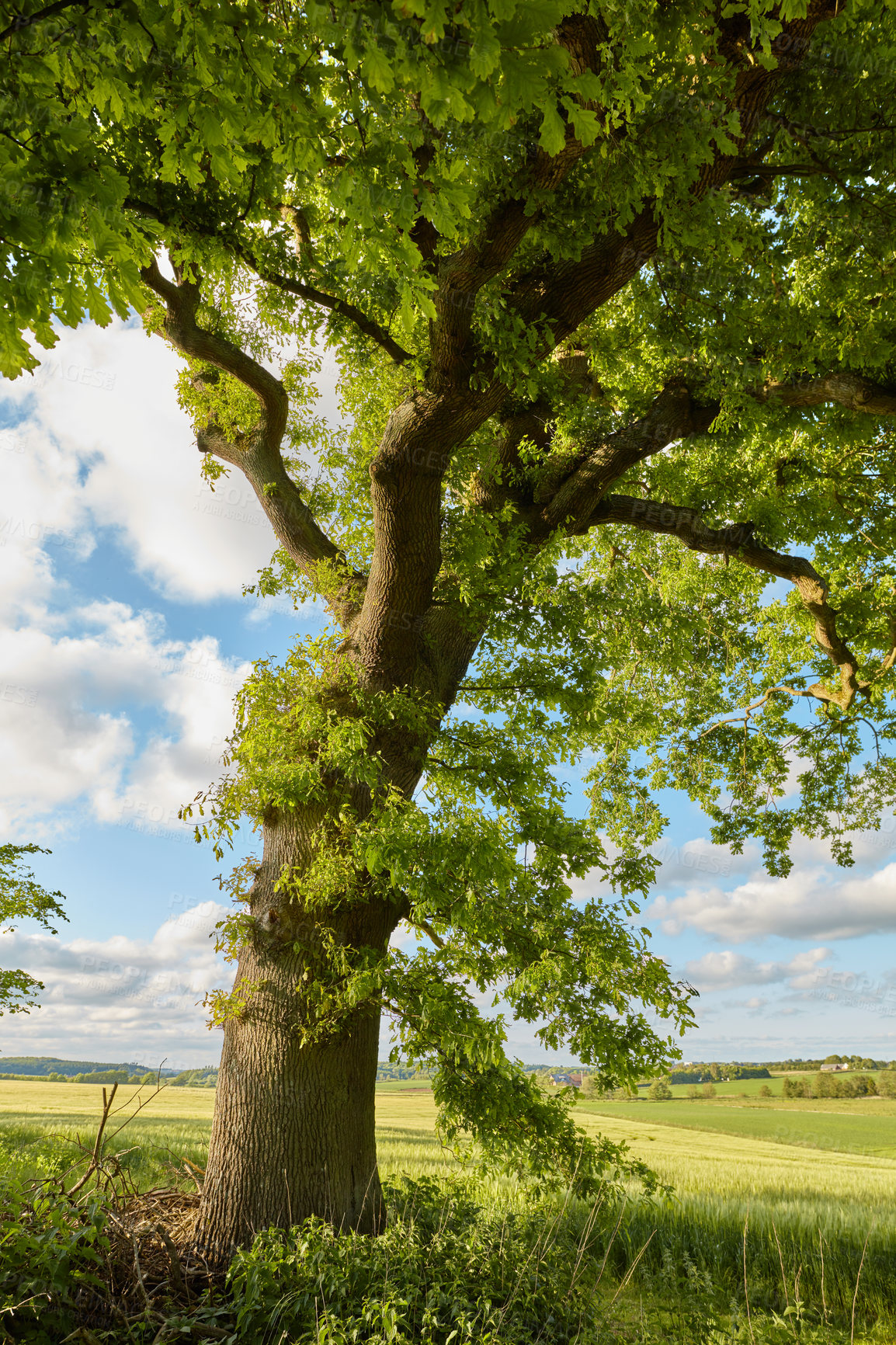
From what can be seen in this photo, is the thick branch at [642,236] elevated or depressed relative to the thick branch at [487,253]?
elevated

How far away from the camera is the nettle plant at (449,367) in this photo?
10.3 ft

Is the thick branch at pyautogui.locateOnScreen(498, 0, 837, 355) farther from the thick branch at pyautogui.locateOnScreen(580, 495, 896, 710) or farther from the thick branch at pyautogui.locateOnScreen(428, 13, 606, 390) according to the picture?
the thick branch at pyautogui.locateOnScreen(580, 495, 896, 710)

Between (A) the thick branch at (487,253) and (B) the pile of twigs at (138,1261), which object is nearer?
(B) the pile of twigs at (138,1261)

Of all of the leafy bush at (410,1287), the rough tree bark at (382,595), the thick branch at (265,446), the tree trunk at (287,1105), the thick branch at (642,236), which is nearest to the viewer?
the leafy bush at (410,1287)

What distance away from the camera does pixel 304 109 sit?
3.45 metres

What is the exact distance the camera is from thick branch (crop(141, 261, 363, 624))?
874cm

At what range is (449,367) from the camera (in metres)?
6.82

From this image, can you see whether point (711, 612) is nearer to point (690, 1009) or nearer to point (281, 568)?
point (281, 568)

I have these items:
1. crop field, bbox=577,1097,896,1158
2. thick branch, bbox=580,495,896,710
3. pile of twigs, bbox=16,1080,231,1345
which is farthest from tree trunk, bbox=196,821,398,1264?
crop field, bbox=577,1097,896,1158

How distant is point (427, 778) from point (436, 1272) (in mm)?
3966

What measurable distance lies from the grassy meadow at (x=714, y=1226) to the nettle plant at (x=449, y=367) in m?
1.33

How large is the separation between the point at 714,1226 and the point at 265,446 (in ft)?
34.8

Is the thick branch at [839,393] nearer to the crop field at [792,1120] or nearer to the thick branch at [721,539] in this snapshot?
the thick branch at [721,539]

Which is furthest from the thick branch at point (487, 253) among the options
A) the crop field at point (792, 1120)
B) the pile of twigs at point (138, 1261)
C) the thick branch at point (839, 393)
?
the crop field at point (792, 1120)
